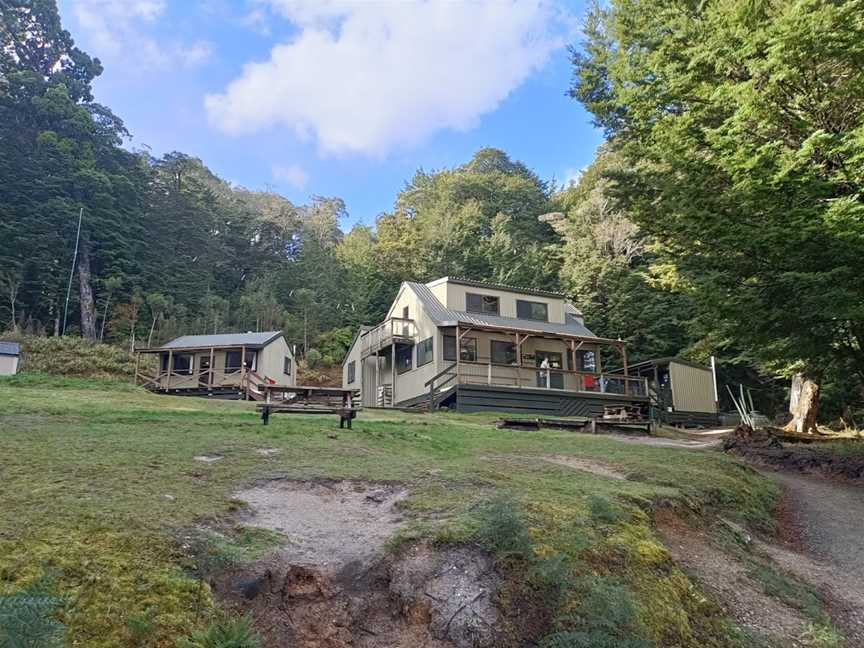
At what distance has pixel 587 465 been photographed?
9.90m

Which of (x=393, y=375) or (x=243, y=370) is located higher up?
(x=243, y=370)

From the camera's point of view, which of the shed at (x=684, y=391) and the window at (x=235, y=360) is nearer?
the shed at (x=684, y=391)

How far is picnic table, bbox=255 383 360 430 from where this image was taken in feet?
38.2

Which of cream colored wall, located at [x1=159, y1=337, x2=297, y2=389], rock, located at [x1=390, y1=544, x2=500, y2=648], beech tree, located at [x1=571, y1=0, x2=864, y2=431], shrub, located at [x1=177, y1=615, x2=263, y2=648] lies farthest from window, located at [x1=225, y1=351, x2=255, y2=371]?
shrub, located at [x1=177, y1=615, x2=263, y2=648]

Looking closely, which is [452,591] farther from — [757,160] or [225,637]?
[757,160]

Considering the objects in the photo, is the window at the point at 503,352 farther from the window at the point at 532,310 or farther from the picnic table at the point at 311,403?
the picnic table at the point at 311,403

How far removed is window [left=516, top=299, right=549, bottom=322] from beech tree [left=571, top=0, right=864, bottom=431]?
49.8 ft

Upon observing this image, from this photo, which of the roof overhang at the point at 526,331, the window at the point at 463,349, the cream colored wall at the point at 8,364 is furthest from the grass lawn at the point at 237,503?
the cream colored wall at the point at 8,364

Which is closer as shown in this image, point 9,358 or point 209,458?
point 209,458

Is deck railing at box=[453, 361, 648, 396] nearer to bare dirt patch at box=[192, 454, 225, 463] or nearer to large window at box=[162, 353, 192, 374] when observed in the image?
large window at box=[162, 353, 192, 374]

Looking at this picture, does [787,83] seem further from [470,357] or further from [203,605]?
[470,357]

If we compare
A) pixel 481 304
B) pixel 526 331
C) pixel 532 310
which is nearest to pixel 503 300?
pixel 481 304

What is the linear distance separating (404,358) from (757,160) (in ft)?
64.0

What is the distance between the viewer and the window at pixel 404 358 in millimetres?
27562
